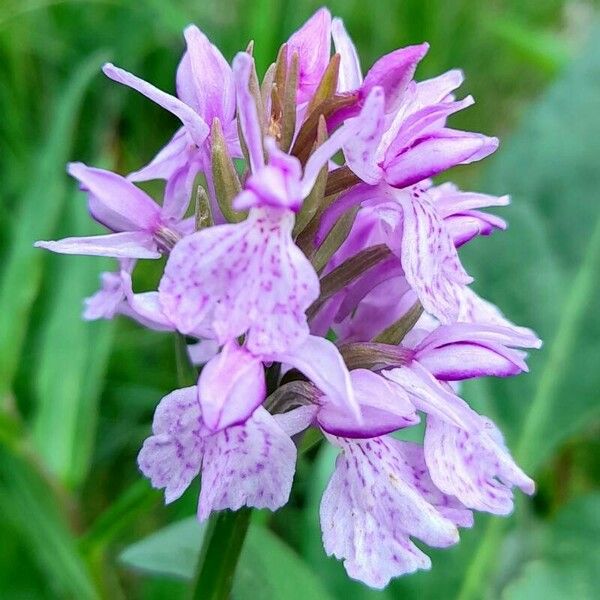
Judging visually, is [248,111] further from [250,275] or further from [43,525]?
[43,525]

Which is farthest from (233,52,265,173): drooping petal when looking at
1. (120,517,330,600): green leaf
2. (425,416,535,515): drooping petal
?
(120,517,330,600): green leaf

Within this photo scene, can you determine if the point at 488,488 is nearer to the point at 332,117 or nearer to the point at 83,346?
the point at 332,117

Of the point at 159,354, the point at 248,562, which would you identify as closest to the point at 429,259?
the point at 248,562

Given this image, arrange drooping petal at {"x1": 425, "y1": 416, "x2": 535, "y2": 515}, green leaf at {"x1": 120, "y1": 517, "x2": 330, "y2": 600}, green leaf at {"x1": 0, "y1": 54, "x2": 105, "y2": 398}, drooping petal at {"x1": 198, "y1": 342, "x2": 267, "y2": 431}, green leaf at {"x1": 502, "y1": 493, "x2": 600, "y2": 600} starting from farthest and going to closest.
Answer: green leaf at {"x1": 0, "y1": 54, "x2": 105, "y2": 398}
green leaf at {"x1": 502, "y1": 493, "x2": 600, "y2": 600}
green leaf at {"x1": 120, "y1": 517, "x2": 330, "y2": 600}
drooping petal at {"x1": 425, "y1": 416, "x2": 535, "y2": 515}
drooping petal at {"x1": 198, "y1": 342, "x2": 267, "y2": 431}

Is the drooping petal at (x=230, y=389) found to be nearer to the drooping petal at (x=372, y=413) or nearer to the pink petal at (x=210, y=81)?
the drooping petal at (x=372, y=413)

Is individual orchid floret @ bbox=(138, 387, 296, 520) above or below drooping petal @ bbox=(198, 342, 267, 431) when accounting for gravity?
below

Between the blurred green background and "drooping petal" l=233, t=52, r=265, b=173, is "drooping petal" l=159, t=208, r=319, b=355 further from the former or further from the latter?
the blurred green background

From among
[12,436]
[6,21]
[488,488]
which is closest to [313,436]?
[488,488]
